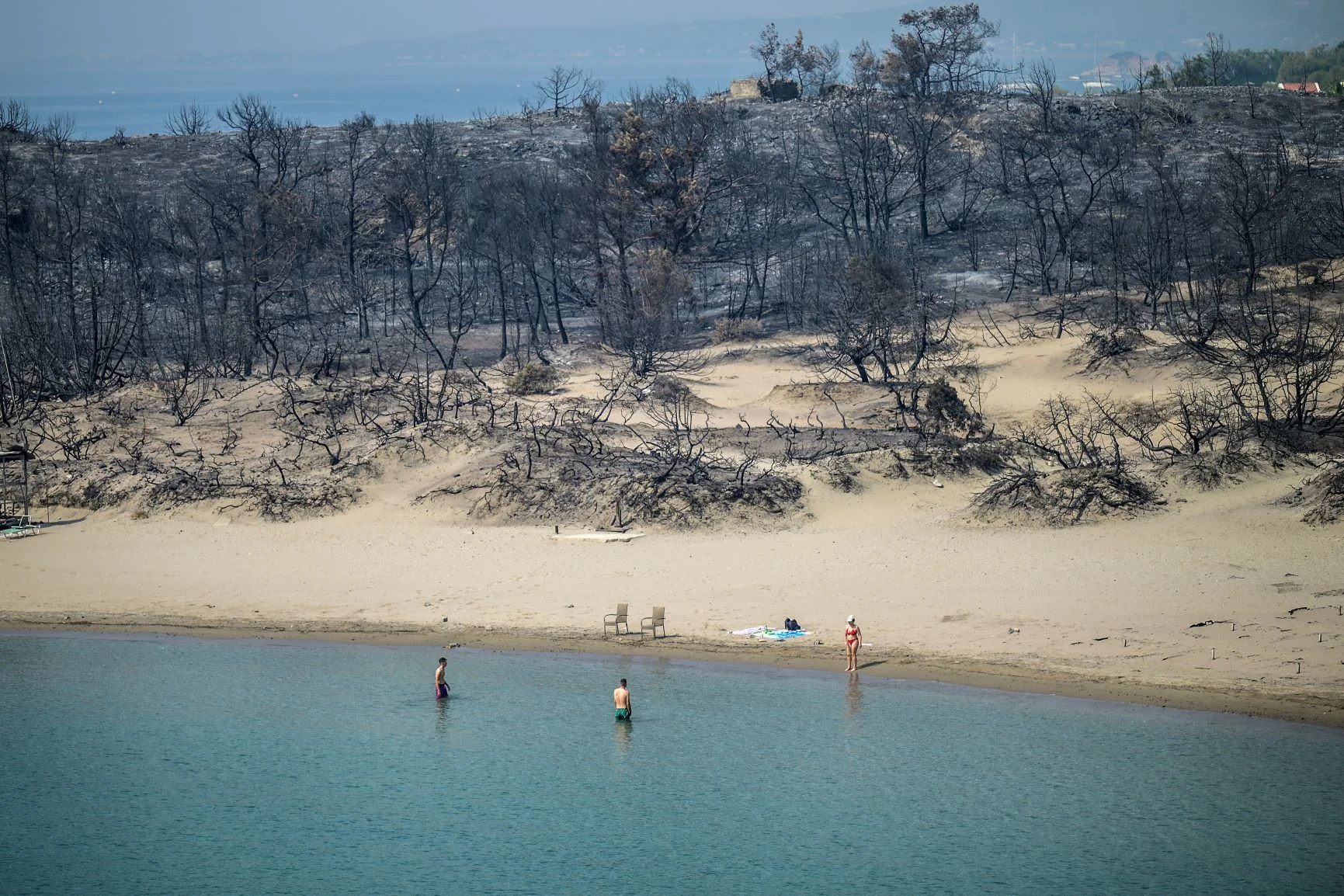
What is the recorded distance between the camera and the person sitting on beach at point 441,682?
2136 centimetres

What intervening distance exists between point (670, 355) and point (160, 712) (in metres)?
24.1

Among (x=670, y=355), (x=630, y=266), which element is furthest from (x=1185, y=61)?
(x=670, y=355)

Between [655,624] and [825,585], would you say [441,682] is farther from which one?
[825,585]

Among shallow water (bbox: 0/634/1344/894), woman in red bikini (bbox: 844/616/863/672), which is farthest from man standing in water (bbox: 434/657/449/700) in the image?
woman in red bikini (bbox: 844/616/863/672)

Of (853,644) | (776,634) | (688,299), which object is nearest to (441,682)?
(776,634)

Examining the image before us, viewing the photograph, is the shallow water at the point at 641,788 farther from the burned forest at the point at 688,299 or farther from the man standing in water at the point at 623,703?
the burned forest at the point at 688,299

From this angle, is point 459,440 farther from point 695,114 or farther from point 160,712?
Answer: point 695,114

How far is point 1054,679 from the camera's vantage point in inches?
805

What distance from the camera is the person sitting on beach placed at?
70.1 ft

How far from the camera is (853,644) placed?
2078cm

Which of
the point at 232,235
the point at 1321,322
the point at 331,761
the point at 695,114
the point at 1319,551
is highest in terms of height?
the point at 695,114

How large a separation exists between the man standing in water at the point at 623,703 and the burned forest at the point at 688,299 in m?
7.23

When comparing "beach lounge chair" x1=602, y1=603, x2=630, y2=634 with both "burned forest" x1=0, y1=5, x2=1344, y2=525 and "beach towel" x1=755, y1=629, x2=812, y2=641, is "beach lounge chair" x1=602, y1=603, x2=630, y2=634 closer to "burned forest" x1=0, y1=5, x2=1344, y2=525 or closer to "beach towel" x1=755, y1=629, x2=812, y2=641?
"beach towel" x1=755, y1=629, x2=812, y2=641

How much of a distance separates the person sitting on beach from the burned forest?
656cm
